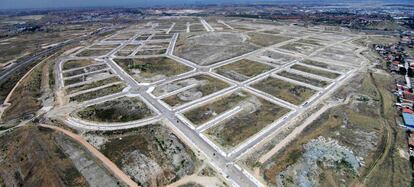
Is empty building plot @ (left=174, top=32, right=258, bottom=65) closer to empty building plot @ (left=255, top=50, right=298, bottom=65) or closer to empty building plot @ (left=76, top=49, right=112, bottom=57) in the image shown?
empty building plot @ (left=255, top=50, right=298, bottom=65)

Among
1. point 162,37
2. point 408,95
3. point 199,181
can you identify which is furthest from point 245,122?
point 162,37

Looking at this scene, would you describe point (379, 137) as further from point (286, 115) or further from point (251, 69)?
point (251, 69)

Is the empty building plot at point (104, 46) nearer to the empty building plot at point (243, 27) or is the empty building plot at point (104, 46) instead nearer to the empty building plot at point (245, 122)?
the empty building plot at point (243, 27)

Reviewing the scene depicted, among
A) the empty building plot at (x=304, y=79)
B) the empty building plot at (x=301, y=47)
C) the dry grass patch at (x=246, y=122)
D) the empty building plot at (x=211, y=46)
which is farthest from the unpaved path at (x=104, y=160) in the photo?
the empty building plot at (x=301, y=47)

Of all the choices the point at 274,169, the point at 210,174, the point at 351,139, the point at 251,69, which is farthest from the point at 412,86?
the point at 210,174

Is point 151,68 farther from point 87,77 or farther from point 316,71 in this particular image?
point 316,71

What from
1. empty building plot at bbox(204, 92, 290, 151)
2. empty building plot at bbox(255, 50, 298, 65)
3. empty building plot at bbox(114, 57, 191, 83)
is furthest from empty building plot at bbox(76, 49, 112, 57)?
empty building plot at bbox(204, 92, 290, 151)
